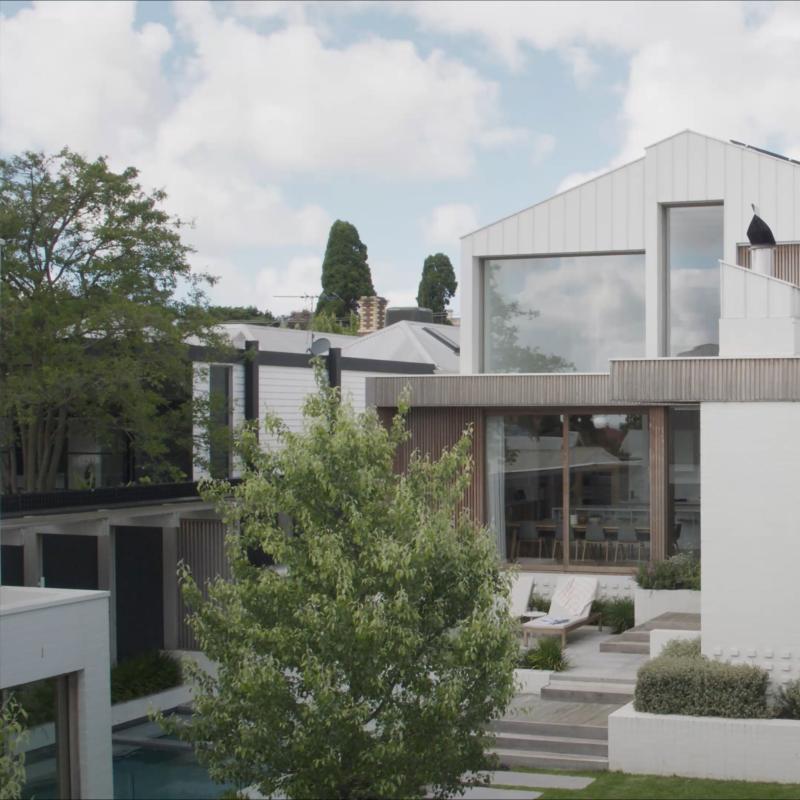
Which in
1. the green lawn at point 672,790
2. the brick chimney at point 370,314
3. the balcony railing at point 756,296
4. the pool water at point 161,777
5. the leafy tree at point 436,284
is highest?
the leafy tree at point 436,284

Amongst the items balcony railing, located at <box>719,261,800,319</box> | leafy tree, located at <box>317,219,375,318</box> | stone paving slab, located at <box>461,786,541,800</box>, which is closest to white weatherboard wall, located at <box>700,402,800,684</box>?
balcony railing, located at <box>719,261,800,319</box>

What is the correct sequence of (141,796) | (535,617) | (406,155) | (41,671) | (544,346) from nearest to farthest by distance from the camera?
(41,671) → (141,796) → (535,617) → (544,346) → (406,155)

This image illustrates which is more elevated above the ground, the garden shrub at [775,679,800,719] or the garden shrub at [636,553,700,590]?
the garden shrub at [636,553,700,590]

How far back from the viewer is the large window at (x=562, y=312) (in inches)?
772

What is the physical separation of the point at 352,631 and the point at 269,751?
4.41 ft

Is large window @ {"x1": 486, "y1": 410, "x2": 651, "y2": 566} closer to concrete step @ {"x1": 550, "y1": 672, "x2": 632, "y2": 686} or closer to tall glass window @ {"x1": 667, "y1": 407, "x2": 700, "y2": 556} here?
tall glass window @ {"x1": 667, "y1": 407, "x2": 700, "y2": 556}

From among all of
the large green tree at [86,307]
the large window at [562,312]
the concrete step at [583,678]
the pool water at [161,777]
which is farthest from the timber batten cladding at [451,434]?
the pool water at [161,777]

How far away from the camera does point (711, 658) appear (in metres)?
13.3

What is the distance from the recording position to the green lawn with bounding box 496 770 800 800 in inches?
467

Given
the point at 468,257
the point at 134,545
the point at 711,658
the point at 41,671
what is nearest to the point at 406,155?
the point at 468,257

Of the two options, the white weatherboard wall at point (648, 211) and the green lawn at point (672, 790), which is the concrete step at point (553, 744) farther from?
the white weatherboard wall at point (648, 211)

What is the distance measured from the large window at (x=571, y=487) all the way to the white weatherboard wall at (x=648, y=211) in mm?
1394

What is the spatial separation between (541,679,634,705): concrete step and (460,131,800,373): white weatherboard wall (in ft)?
19.8

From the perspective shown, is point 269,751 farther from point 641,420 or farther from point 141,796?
point 641,420
